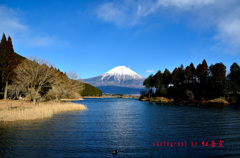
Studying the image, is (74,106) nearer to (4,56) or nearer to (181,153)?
(4,56)

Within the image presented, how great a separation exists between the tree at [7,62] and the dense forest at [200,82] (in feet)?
271

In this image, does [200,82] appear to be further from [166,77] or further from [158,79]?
[158,79]

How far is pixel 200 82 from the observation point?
103 m

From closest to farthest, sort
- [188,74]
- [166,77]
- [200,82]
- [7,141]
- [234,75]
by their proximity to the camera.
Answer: [7,141], [234,75], [200,82], [188,74], [166,77]

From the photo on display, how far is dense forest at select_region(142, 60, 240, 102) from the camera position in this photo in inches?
3481

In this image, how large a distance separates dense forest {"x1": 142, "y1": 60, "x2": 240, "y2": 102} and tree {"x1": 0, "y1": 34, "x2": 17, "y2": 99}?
82.7 m

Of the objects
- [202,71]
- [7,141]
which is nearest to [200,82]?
[202,71]

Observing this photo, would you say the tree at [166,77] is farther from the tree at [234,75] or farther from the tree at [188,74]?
the tree at [234,75]

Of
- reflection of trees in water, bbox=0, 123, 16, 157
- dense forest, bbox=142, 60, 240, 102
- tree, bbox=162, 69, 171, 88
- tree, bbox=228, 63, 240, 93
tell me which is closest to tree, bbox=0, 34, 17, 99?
reflection of trees in water, bbox=0, 123, 16, 157

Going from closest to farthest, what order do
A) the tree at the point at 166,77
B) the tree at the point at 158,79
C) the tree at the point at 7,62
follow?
the tree at the point at 7,62 < the tree at the point at 166,77 < the tree at the point at 158,79

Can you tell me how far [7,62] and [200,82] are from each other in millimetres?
94016

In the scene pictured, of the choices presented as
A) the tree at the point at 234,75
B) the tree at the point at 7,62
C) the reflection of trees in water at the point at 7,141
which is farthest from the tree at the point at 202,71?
the reflection of trees in water at the point at 7,141

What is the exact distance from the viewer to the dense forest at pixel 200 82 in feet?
290

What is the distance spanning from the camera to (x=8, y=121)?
2883cm
